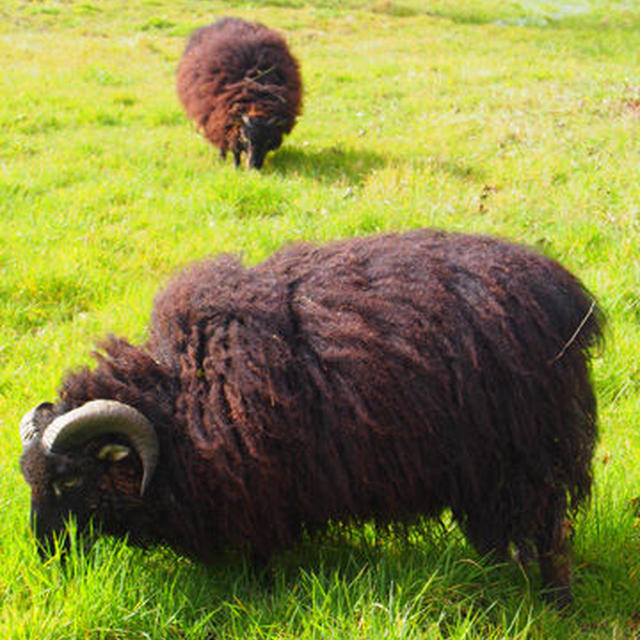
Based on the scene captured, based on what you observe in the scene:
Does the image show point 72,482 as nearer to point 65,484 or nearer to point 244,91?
point 65,484

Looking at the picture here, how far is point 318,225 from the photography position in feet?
21.2

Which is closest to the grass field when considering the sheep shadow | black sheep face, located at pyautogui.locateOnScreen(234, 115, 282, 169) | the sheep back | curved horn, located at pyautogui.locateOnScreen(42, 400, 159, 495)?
the sheep shadow

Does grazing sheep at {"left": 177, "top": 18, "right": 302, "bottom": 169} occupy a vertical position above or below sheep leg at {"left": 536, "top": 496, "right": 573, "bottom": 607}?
above

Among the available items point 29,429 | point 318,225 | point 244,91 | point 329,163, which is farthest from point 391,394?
point 244,91

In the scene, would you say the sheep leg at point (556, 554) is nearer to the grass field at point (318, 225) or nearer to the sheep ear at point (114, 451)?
the grass field at point (318, 225)

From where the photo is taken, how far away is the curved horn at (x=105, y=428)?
2877mm

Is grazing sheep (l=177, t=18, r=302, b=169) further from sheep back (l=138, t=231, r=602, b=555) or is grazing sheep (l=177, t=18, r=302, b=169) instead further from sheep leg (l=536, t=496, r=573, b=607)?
sheep leg (l=536, t=496, r=573, b=607)

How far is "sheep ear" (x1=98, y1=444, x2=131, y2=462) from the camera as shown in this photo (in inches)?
119

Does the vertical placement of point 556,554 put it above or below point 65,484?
below

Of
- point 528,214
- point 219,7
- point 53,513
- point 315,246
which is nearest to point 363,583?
point 53,513

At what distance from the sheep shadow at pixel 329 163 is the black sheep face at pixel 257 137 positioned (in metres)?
0.19

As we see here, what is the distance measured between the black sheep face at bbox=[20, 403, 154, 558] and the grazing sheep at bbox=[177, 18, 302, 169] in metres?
6.44

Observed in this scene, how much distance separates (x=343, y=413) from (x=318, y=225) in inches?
144

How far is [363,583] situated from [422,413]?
0.70m
